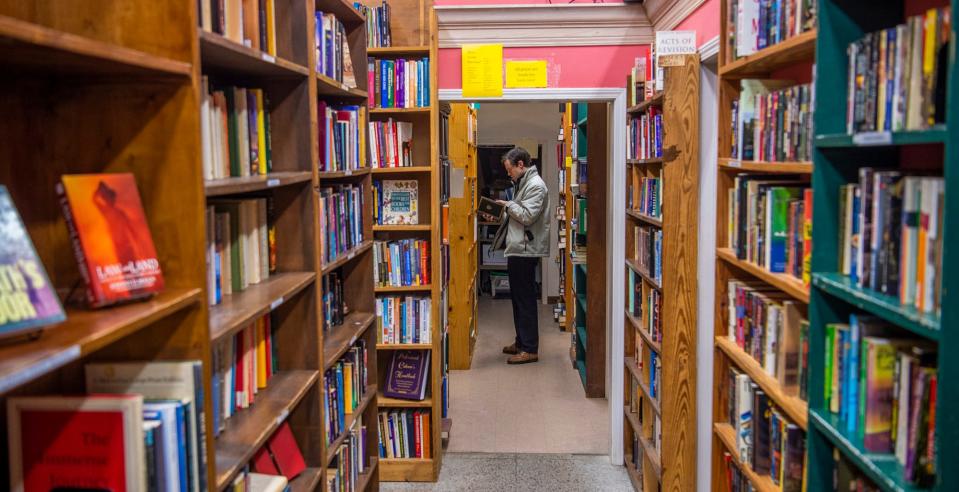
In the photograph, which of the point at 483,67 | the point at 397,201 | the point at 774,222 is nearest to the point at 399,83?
the point at 483,67

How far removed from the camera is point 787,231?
81.2 inches

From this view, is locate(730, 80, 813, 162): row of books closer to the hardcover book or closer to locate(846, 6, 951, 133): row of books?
locate(846, 6, 951, 133): row of books

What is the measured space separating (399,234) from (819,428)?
9.15 feet

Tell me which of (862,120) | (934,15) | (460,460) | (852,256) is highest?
(934,15)

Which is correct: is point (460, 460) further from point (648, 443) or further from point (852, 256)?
point (852, 256)

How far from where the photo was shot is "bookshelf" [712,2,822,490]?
6.48 ft

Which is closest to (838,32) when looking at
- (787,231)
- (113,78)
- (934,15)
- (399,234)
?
(934,15)

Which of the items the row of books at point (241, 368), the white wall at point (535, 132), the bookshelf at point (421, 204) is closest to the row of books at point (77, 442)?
the row of books at point (241, 368)

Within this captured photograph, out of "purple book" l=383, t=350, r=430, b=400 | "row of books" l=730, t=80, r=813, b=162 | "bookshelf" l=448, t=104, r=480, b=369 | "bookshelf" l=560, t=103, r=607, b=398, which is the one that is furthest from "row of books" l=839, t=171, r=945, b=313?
"bookshelf" l=448, t=104, r=480, b=369

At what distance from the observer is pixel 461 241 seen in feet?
20.2

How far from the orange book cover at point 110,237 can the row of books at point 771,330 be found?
148cm

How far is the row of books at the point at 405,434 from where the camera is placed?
4.16 meters

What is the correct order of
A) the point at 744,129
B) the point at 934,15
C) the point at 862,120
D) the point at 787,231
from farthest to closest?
1. the point at 744,129
2. the point at 787,231
3. the point at 862,120
4. the point at 934,15

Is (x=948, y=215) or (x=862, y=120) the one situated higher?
(x=862, y=120)
